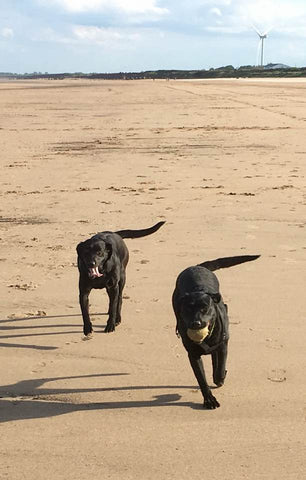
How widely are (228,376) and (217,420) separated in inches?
26.0

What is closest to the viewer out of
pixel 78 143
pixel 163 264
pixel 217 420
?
pixel 217 420

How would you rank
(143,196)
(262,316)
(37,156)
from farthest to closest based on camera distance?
1. (37,156)
2. (143,196)
3. (262,316)

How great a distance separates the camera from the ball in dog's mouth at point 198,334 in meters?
4.00

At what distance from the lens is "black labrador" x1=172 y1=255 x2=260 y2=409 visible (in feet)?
13.3

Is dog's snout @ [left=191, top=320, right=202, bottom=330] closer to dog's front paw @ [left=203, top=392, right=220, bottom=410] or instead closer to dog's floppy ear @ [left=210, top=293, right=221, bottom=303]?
dog's floppy ear @ [left=210, top=293, right=221, bottom=303]

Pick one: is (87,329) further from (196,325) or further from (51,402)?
(196,325)

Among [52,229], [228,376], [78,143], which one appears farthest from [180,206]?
[78,143]

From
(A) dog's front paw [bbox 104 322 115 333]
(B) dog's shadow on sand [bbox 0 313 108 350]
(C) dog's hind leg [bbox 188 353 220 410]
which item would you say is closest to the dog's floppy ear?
(C) dog's hind leg [bbox 188 353 220 410]

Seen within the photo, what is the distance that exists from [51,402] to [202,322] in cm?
125

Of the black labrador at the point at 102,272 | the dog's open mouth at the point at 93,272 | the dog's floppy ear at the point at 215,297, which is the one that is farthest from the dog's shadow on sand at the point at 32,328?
the dog's floppy ear at the point at 215,297

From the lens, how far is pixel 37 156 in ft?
54.6

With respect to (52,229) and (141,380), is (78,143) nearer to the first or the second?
(52,229)

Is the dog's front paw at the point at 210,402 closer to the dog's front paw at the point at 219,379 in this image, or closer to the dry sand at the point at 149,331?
the dry sand at the point at 149,331

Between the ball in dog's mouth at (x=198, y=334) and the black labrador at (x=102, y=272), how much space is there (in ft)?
5.30
